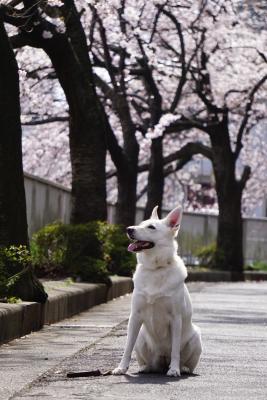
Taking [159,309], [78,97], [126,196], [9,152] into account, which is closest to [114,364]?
[159,309]

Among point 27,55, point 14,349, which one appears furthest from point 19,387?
point 27,55

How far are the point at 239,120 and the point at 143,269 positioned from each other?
31.7 metres

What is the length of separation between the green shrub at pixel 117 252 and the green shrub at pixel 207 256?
14.1 meters

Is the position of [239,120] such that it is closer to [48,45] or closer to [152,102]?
[152,102]

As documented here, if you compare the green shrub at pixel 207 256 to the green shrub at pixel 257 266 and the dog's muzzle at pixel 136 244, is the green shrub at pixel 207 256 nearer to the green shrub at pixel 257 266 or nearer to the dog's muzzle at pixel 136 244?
the green shrub at pixel 257 266

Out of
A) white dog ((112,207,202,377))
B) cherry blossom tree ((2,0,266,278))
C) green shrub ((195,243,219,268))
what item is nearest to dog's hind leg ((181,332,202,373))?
white dog ((112,207,202,377))

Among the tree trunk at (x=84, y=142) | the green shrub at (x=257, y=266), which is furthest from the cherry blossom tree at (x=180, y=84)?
the tree trunk at (x=84, y=142)

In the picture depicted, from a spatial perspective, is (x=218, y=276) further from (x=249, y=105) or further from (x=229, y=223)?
(x=249, y=105)

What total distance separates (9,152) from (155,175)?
19.0 metres

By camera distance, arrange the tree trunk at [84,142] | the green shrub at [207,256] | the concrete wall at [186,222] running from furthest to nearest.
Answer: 1. the green shrub at [207,256]
2. the concrete wall at [186,222]
3. the tree trunk at [84,142]

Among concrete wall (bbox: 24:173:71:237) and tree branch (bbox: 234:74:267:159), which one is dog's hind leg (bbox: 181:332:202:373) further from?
tree branch (bbox: 234:74:267:159)

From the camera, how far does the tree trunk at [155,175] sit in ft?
105

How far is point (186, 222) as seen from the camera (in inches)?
1661

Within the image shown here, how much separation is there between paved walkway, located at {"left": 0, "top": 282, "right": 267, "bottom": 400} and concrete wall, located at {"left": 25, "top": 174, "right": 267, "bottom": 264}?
21.2ft
